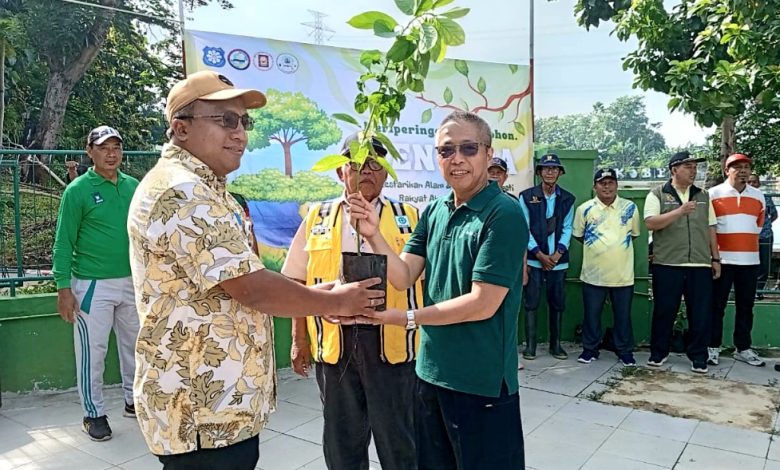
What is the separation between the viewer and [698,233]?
17.1 feet

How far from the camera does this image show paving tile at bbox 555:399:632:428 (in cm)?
411

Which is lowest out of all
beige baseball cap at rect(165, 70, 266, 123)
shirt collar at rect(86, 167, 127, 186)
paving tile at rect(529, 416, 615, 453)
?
paving tile at rect(529, 416, 615, 453)

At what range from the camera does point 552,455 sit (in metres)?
3.53

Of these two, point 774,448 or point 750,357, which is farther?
point 750,357

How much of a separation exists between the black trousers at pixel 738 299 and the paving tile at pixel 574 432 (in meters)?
2.28

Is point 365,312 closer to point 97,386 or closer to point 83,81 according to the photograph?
point 97,386

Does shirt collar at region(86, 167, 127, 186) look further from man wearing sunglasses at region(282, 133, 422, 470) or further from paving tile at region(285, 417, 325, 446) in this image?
paving tile at region(285, 417, 325, 446)

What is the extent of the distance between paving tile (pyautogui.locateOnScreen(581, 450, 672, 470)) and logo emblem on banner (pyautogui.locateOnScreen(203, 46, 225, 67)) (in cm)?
379

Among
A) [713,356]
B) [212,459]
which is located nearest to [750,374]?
[713,356]

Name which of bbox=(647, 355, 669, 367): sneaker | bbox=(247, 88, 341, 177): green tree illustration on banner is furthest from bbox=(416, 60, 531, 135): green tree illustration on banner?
bbox=(647, 355, 669, 367): sneaker

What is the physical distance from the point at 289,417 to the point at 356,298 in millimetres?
2562

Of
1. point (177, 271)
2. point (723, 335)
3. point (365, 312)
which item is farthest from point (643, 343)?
point (177, 271)

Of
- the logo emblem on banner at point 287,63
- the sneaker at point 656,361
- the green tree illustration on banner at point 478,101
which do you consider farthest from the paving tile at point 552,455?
the logo emblem on banner at point 287,63

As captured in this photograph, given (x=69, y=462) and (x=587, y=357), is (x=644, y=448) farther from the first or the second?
(x=69, y=462)
